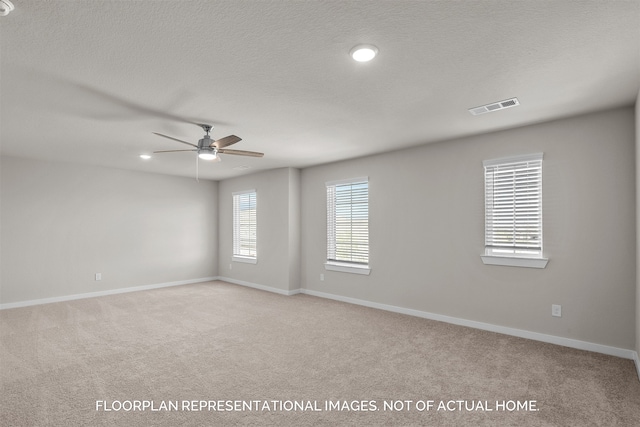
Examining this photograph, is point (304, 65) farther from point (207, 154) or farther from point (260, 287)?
point (260, 287)

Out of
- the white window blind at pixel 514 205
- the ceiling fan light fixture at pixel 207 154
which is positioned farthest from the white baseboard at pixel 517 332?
the ceiling fan light fixture at pixel 207 154

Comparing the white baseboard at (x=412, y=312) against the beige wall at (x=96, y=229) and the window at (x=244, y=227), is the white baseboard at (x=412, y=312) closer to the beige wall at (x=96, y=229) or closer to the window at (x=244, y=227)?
the beige wall at (x=96, y=229)

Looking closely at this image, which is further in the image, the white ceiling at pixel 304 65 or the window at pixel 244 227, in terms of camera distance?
the window at pixel 244 227

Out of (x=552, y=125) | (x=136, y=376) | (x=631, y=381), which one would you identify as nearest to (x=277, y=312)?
(x=136, y=376)

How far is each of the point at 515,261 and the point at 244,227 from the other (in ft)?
17.7

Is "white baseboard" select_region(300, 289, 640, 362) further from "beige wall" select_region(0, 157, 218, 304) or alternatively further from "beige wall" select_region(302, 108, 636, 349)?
"beige wall" select_region(0, 157, 218, 304)

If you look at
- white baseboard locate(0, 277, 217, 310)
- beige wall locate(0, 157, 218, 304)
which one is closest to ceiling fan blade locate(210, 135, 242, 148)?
beige wall locate(0, 157, 218, 304)

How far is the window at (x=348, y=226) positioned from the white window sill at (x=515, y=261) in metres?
1.90

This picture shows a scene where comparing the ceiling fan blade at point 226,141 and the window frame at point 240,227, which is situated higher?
the ceiling fan blade at point 226,141

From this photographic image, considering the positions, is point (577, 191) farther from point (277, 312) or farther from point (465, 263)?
point (277, 312)

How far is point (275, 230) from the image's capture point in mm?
6758

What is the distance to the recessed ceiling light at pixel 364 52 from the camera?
7.06 ft

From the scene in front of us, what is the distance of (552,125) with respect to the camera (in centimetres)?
377

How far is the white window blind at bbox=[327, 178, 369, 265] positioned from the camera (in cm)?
564
